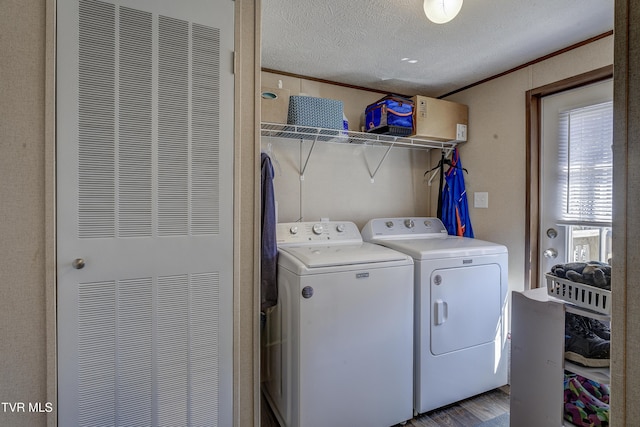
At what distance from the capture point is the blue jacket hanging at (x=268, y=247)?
5.95ft

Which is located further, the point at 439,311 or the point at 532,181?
the point at 532,181

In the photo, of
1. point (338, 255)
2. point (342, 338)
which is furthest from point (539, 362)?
point (338, 255)

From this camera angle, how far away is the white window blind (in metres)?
1.82

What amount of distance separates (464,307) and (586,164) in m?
1.21

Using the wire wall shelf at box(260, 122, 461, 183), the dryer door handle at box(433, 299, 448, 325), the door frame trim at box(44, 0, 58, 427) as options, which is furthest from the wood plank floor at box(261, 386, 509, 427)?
the wire wall shelf at box(260, 122, 461, 183)

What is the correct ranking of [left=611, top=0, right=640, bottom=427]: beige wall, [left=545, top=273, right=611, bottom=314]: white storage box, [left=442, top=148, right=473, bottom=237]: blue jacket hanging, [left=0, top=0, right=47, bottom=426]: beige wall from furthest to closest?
[left=442, top=148, right=473, bottom=237]: blue jacket hanging
[left=545, top=273, right=611, bottom=314]: white storage box
[left=0, top=0, right=47, bottom=426]: beige wall
[left=611, top=0, right=640, bottom=427]: beige wall

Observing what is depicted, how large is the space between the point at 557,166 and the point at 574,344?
49.9 inches

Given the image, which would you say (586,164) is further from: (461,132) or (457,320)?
(457,320)

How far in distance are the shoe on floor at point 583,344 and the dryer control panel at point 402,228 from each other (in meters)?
1.19

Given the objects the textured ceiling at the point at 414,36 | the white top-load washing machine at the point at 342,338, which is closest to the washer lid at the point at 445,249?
the white top-load washing machine at the point at 342,338

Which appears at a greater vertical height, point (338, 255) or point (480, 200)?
point (480, 200)

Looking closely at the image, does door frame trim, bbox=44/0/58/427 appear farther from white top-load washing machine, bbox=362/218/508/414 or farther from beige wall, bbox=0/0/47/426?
white top-load washing machine, bbox=362/218/508/414

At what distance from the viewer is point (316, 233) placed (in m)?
2.21

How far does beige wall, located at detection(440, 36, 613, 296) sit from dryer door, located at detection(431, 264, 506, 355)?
0.39m
